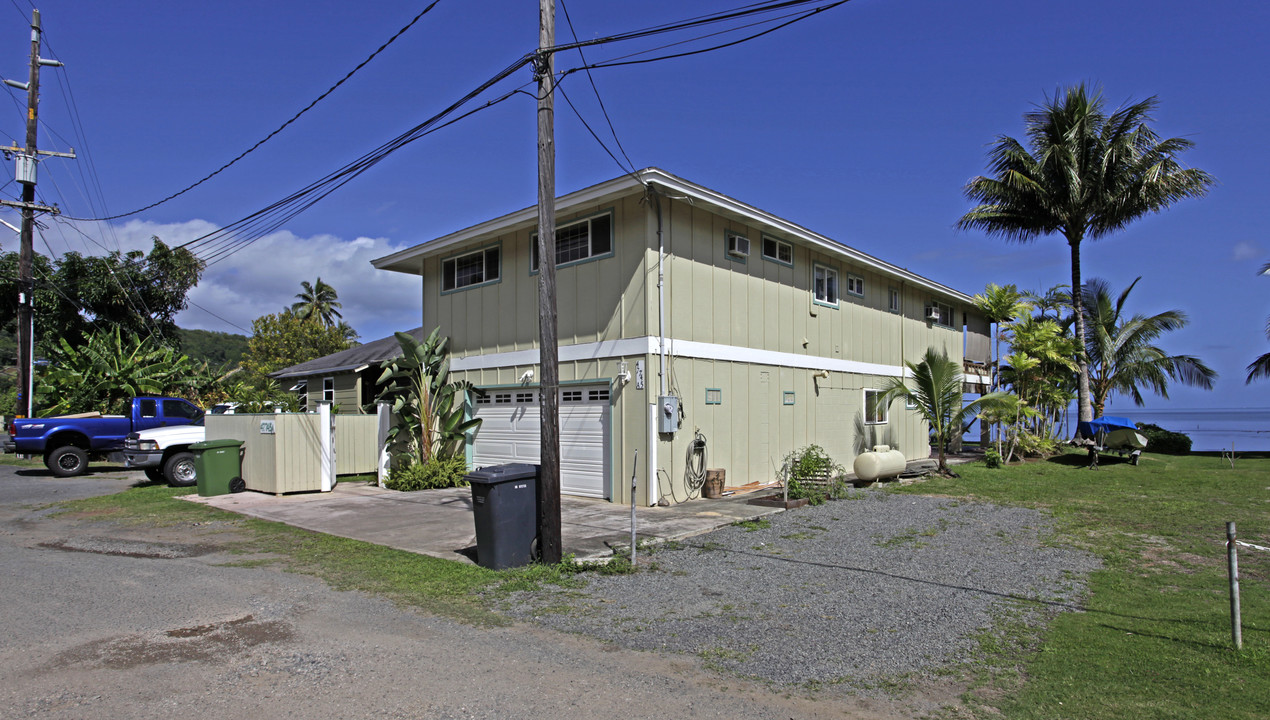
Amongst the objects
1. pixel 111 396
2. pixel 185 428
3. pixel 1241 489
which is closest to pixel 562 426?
pixel 185 428

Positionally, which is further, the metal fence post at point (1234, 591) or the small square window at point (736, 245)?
the small square window at point (736, 245)

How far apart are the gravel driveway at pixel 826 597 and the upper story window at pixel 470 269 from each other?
325 inches

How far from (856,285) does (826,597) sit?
12.8 metres

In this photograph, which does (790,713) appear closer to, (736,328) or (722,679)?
(722,679)

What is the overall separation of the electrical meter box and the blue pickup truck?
1411 centimetres

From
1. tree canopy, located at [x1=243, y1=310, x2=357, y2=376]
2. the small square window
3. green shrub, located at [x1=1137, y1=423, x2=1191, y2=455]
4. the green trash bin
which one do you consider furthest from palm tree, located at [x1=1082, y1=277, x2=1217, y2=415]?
tree canopy, located at [x1=243, y1=310, x2=357, y2=376]

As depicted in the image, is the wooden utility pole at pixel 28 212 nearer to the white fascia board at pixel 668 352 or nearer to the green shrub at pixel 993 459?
the white fascia board at pixel 668 352

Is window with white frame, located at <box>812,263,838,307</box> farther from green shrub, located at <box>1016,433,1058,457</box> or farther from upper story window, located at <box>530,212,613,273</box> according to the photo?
green shrub, located at <box>1016,433,1058,457</box>

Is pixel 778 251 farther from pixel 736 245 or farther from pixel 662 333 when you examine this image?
pixel 662 333

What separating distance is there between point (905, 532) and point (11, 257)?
36.2 meters

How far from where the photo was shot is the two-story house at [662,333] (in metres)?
12.3

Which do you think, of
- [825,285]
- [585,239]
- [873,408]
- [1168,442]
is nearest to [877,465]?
[873,408]

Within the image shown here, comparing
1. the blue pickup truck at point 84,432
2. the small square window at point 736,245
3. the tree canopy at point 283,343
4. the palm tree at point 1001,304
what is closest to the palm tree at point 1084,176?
the palm tree at point 1001,304

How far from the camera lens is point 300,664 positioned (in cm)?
475
